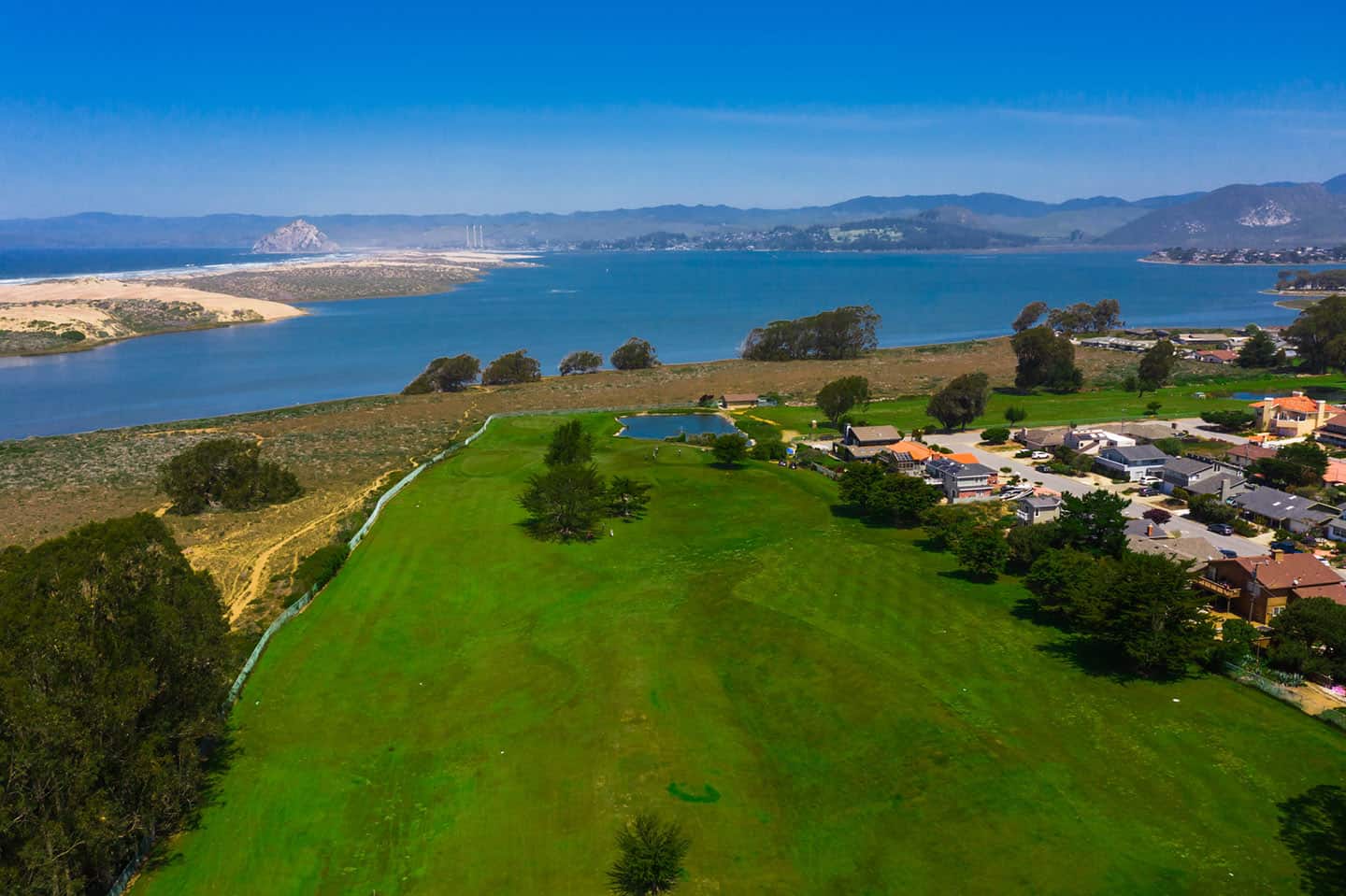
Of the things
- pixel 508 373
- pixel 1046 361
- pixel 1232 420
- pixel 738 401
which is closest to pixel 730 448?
pixel 738 401

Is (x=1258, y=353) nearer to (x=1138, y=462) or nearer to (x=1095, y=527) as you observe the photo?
(x=1138, y=462)

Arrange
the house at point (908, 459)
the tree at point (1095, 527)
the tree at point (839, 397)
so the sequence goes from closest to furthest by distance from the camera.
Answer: the tree at point (1095, 527), the house at point (908, 459), the tree at point (839, 397)

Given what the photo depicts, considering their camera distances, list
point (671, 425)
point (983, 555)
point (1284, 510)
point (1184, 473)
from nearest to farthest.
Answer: point (983, 555)
point (1284, 510)
point (1184, 473)
point (671, 425)

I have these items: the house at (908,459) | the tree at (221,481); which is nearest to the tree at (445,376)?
the tree at (221,481)

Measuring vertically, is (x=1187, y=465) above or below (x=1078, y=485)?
above

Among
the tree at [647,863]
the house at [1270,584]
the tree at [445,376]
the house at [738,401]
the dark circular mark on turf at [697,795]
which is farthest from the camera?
the tree at [445,376]

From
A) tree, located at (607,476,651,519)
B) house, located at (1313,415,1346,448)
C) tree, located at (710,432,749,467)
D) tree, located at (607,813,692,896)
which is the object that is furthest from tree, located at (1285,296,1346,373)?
tree, located at (607,813,692,896)

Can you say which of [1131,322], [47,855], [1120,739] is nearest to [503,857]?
[47,855]

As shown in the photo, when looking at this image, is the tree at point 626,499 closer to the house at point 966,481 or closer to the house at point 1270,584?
the house at point 966,481
